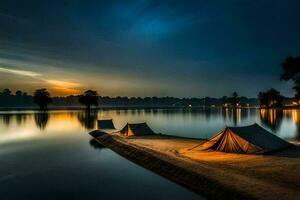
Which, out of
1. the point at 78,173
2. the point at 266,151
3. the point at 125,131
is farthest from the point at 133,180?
the point at 125,131

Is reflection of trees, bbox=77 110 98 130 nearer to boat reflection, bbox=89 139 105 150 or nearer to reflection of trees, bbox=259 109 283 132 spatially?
boat reflection, bbox=89 139 105 150

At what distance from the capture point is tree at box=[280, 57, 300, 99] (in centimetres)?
5494

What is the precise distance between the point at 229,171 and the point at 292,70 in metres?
48.0

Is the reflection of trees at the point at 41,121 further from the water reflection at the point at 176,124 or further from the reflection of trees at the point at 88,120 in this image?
the reflection of trees at the point at 88,120

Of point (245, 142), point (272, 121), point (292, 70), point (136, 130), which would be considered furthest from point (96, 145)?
point (272, 121)

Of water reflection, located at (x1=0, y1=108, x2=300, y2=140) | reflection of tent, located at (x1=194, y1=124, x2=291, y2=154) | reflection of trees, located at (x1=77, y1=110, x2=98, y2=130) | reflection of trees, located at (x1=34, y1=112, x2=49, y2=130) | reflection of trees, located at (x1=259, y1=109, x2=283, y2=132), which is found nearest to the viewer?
reflection of tent, located at (x1=194, y1=124, x2=291, y2=154)

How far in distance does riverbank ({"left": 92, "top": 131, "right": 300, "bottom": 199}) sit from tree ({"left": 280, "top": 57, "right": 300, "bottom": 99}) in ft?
126

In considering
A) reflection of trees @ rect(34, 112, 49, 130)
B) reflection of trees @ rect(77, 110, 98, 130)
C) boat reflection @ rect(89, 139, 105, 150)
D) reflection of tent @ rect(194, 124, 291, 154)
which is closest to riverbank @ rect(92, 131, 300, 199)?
reflection of tent @ rect(194, 124, 291, 154)

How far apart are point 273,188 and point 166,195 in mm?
5827

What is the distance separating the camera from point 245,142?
2208 cm

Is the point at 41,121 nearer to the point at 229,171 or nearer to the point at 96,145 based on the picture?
the point at 96,145

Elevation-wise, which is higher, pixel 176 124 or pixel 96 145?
pixel 176 124

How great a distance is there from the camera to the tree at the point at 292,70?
54938 mm

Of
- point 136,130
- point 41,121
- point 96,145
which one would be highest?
point 136,130
